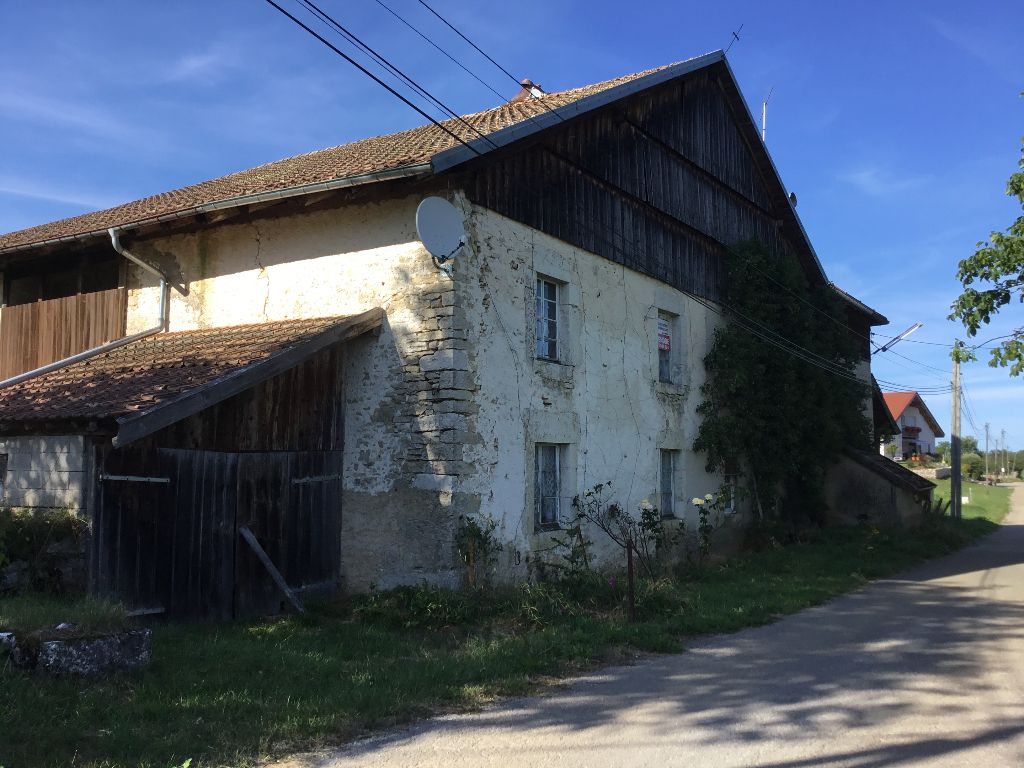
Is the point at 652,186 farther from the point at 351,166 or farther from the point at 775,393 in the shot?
the point at 351,166

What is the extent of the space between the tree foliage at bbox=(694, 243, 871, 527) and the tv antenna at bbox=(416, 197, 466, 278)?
279 inches

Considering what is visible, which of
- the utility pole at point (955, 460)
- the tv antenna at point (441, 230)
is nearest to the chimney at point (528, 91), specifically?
the tv antenna at point (441, 230)

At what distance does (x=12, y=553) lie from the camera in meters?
8.01

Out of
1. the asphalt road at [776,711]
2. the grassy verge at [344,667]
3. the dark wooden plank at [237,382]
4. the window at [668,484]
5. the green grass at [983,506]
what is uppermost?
the dark wooden plank at [237,382]

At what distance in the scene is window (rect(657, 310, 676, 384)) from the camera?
14609 mm

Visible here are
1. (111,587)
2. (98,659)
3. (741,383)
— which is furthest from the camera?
(741,383)

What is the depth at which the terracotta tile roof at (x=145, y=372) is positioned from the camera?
8.17 metres

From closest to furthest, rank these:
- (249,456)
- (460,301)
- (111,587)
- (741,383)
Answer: (111,587)
(249,456)
(460,301)
(741,383)

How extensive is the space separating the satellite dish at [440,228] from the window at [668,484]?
650cm

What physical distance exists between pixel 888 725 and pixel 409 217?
732 centimetres

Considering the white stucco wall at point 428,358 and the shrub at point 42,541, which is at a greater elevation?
the white stucco wall at point 428,358

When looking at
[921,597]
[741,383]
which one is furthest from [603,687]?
[741,383]

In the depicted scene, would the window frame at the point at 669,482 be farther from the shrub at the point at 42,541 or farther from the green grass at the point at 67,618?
the green grass at the point at 67,618

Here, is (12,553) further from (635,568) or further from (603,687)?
(635,568)
